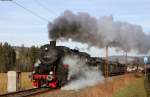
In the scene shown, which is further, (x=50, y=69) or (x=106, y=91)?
(x=50, y=69)

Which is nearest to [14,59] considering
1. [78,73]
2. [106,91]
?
[78,73]

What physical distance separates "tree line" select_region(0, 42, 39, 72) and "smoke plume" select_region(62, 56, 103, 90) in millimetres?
65830

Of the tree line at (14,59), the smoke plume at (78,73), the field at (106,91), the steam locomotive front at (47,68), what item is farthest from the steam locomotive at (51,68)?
the tree line at (14,59)

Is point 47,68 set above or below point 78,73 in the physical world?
above

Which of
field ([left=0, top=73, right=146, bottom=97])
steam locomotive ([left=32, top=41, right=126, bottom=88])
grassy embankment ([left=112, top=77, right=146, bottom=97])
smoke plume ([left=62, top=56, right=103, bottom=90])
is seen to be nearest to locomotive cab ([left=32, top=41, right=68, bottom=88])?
steam locomotive ([left=32, top=41, right=126, bottom=88])

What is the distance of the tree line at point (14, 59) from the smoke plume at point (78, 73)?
65.8 meters

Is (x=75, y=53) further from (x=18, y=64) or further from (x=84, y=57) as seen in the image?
(x=18, y=64)

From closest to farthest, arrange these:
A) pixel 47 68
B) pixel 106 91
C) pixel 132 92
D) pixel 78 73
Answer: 1. pixel 132 92
2. pixel 106 91
3. pixel 47 68
4. pixel 78 73

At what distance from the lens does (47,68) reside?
28.7 meters

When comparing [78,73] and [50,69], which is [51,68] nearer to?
[50,69]

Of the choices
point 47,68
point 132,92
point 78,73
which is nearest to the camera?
point 132,92

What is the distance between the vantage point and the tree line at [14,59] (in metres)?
103

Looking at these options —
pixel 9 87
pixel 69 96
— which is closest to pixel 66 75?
pixel 9 87

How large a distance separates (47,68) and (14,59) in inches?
3284
